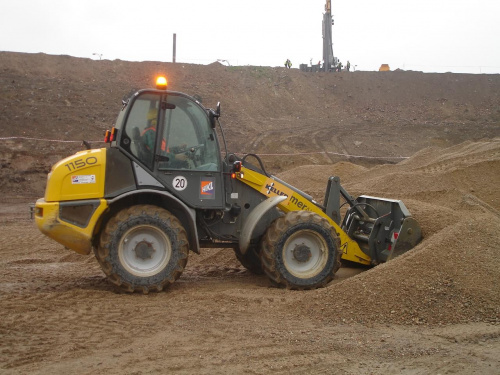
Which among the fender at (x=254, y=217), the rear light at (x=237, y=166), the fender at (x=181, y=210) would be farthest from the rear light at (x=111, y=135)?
the fender at (x=254, y=217)

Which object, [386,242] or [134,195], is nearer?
[134,195]

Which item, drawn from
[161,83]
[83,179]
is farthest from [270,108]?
[83,179]

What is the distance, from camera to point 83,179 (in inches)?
278

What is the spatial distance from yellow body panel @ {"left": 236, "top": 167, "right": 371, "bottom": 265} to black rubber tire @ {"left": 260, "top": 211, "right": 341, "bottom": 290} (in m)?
0.35

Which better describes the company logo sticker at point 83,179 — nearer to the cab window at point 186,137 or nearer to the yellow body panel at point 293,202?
the cab window at point 186,137

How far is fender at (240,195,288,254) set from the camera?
7.62 m

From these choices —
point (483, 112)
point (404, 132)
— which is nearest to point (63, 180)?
point (404, 132)

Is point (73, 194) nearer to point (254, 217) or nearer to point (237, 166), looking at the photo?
point (237, 166)

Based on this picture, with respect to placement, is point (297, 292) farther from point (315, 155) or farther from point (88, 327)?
point (315, 155)

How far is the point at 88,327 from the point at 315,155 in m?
21.4

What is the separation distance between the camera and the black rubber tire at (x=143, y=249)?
7.12 m

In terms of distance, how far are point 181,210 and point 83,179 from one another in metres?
1.29

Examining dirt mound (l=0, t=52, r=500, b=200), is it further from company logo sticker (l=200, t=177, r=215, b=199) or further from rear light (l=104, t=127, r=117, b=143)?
company logo sticker (l=200, t=177, r=215, b=199)

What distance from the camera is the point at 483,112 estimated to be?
37.5 m
